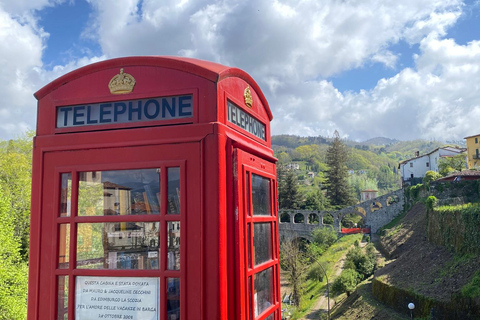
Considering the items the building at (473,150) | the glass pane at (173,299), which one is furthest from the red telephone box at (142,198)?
the building at (473,150)

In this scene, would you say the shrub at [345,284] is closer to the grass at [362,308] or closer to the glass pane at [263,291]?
the grass at [362,308]

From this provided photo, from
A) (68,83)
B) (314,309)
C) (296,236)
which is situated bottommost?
(314,309)

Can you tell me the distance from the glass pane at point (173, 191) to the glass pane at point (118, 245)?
0.51 ft

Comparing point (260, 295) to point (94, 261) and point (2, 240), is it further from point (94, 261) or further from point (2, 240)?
point (2, 240)

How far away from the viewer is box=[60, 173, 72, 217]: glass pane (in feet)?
10.4

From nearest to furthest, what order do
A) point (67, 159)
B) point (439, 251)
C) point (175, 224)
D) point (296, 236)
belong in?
point (175, 224), point (67, 159), point (439, 251), point (296, 236)

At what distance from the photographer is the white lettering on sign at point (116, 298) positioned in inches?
114

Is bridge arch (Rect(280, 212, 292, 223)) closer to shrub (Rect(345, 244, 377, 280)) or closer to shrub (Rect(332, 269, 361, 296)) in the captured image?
shrub (Rect(345, 244, 377, 280))

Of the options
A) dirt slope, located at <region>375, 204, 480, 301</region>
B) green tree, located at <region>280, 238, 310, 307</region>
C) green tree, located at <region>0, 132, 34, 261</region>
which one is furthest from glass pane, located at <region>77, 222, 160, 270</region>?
green tree, located at <region>280, 238, 310, 307</region>

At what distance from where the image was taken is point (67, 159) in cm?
323

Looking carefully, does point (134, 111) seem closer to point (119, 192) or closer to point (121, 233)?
point (119, 192)

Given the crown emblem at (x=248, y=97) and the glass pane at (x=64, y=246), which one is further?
the crown emblem at (x=248, y=97)

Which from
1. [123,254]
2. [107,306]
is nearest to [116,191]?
[123,254]

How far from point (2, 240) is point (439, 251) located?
818 inches
